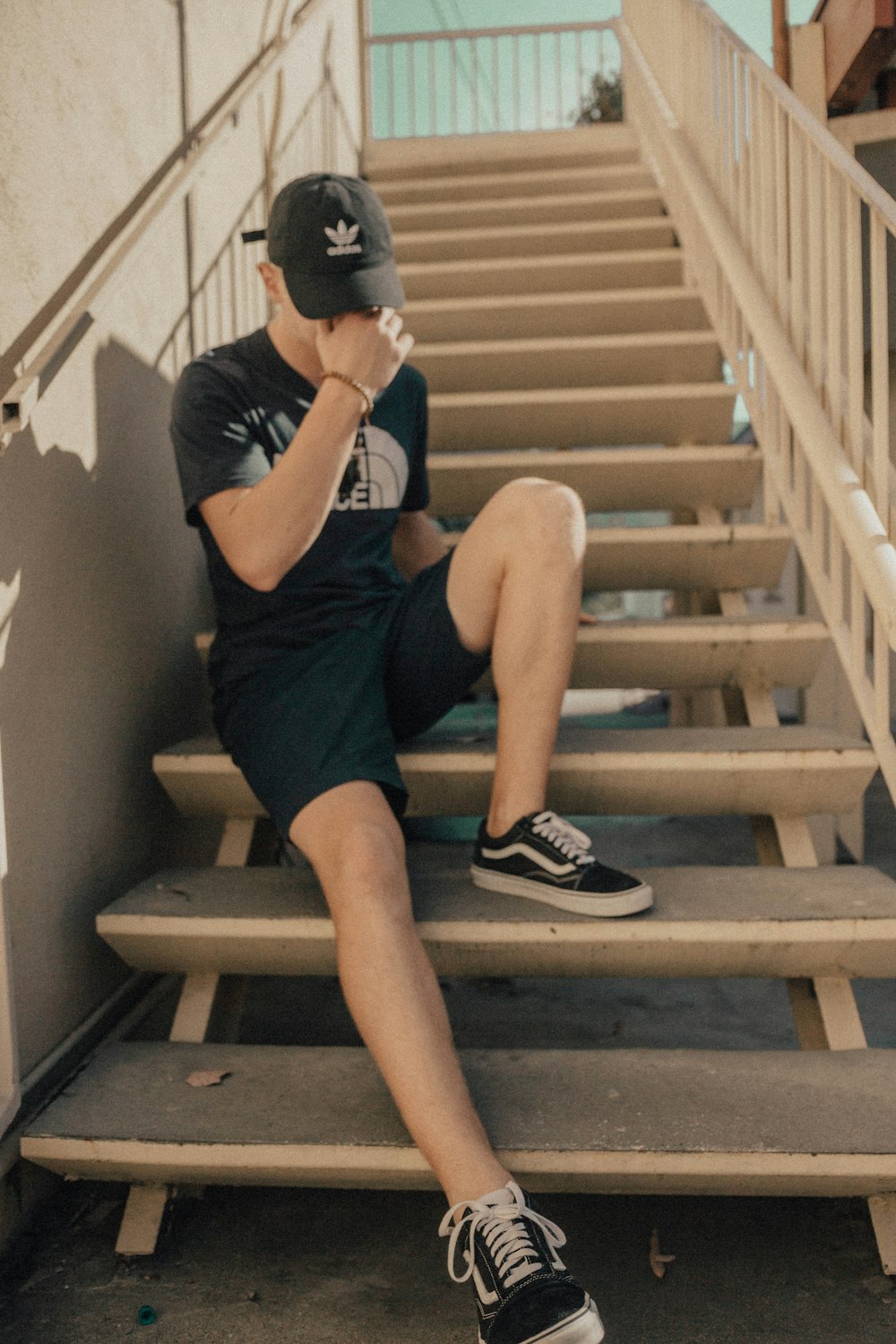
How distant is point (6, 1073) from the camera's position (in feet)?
4.02

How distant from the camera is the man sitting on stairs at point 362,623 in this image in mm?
1190

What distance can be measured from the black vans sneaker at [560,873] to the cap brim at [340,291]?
76cm

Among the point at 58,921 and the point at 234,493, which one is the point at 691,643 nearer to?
the point at 234,493

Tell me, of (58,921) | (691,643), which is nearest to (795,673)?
(691,643)

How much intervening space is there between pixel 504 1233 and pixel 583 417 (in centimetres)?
205

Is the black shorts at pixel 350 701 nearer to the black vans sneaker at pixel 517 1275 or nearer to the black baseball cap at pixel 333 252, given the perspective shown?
the black baseball cap at pixel 333 252

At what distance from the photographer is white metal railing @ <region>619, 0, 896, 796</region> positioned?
1.47 m

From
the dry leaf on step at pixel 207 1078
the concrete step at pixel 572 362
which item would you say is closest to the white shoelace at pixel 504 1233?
the dry leaf on step at pixel 207 1078

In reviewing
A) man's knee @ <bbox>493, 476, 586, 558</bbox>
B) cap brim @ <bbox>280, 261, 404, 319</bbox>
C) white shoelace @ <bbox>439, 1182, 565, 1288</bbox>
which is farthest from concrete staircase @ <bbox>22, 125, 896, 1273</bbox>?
cap brim @ <bbox>280, 261, 404, 319</bbox>

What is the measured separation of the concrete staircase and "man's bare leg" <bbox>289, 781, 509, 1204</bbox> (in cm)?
10

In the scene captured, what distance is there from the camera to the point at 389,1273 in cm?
126

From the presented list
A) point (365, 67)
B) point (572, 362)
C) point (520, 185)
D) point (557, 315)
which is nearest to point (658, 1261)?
point (572, 362)

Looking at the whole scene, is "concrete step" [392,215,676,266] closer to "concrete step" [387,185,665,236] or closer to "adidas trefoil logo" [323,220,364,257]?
"concrete step" [387,185,665,236]

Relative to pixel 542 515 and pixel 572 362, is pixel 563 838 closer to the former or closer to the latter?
pixel 542 515
